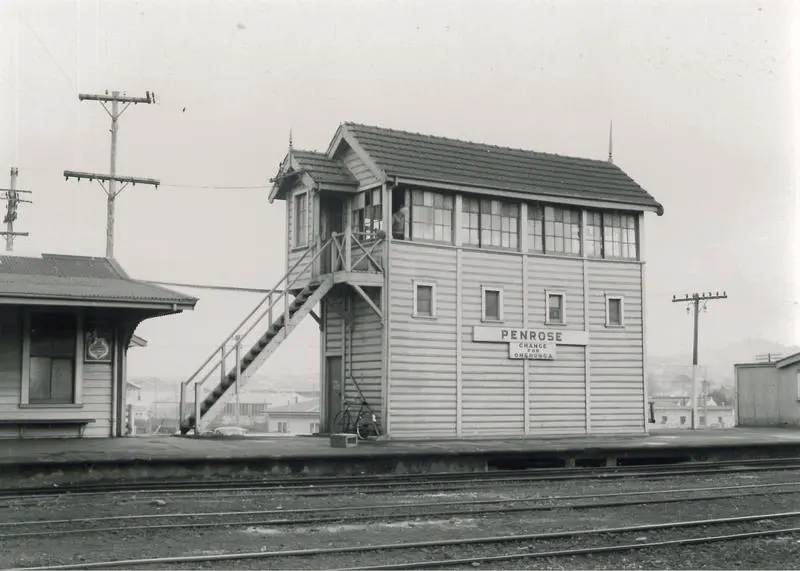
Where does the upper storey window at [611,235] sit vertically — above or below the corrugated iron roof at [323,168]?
below

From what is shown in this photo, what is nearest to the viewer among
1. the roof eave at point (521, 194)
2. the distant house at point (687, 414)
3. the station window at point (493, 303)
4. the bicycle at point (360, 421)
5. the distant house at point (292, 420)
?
the bicycle at point (360, 421)

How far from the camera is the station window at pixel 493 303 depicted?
24.1 m

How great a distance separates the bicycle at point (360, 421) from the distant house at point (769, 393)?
1827 centimetres

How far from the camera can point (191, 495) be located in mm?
14102

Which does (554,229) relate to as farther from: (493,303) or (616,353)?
(616,353)

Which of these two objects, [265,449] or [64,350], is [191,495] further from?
[64,350]

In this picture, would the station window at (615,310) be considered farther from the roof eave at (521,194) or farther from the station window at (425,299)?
the station window at (425,299)

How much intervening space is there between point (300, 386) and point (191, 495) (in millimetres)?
162605

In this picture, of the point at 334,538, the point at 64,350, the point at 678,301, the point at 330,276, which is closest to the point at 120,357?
the point at 64,350

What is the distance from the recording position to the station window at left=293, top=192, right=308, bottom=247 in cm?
2448

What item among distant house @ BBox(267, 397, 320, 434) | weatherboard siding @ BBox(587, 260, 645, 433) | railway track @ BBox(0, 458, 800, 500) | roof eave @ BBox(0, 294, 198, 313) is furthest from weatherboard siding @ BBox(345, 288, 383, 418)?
distant house @ BBox(267, 397, 320, 434)

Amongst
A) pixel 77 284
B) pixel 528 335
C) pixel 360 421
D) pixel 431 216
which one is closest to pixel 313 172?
pixel 431 216

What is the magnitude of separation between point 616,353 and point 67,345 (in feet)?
45.1

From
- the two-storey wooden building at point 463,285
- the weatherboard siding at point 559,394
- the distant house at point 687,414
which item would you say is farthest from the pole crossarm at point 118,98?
the distant house at point 687,414
